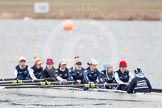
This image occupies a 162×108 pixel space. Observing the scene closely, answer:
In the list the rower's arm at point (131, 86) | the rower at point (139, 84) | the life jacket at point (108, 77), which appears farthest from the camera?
the life jacket at point (108, 77)

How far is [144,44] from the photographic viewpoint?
59.7 meters

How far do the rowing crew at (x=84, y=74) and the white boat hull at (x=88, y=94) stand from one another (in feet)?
0.97

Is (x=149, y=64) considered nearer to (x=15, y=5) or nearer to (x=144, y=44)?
(x=144, y=44)

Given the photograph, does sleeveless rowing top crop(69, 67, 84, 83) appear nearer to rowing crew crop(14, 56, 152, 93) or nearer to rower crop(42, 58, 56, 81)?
rowing crew crop(14, 56, 152, 93)

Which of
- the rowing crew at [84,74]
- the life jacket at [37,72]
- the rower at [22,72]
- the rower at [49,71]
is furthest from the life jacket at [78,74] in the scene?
the rower at [22,72]

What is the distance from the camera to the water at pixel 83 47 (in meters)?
29.3

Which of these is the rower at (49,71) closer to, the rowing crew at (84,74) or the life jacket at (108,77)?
the rowing crew at (84,74)

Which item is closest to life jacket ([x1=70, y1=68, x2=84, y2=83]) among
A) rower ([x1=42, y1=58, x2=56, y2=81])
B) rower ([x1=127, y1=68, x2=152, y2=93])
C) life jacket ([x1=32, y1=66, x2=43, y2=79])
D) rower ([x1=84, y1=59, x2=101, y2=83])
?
rower ([x1=84, y1=59, x2=101, y2=83])

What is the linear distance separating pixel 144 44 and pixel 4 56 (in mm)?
15824

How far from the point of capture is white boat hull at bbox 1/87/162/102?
2872 centimetres

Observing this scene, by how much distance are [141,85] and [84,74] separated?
323cm

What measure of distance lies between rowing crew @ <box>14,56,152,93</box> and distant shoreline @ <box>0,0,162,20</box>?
43.8 metres

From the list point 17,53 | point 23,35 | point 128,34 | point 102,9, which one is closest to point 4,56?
point 17,53

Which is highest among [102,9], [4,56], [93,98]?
[102,9]
